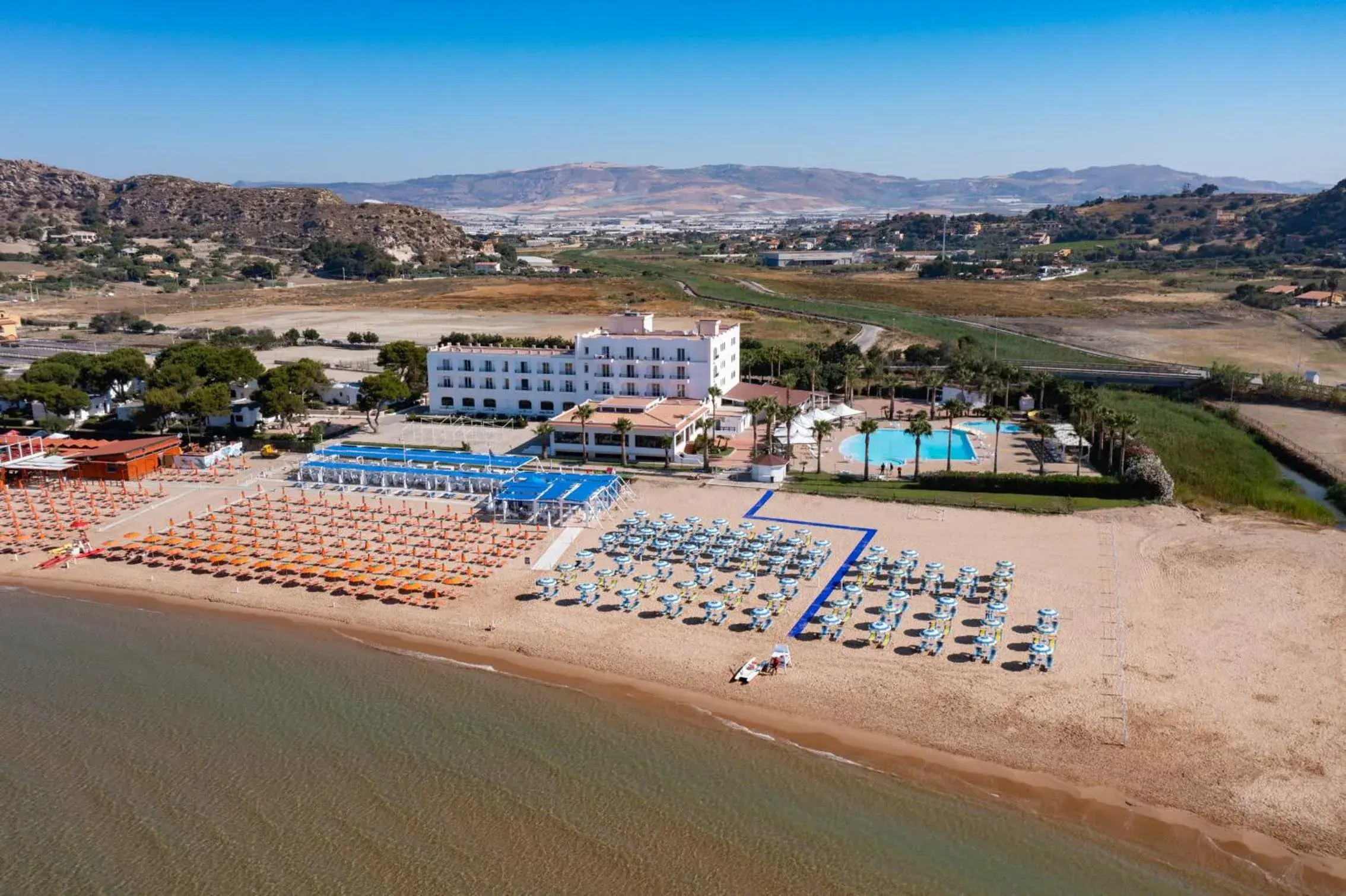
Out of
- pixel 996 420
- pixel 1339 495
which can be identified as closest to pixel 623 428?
pixel 996 420

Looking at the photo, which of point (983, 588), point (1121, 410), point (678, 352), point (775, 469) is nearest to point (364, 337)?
point (678, 352)

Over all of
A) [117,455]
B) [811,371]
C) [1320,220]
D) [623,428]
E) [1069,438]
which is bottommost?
[117,455]

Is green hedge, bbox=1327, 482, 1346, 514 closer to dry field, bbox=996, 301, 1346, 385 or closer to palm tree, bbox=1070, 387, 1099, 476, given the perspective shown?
palm tree, bbox=1070, 387, 1099, 476

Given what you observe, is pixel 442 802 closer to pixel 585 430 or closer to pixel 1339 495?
pixel 585 430

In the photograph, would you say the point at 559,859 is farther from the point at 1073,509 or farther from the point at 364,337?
the point at 364,337


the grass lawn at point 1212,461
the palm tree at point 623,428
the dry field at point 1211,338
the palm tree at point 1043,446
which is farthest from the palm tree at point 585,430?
the dry field at point 1211,338

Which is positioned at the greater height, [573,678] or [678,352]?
[678,352]

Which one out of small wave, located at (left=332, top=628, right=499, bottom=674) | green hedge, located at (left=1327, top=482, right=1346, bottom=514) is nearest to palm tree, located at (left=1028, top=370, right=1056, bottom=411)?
green hedge, located at (left=1327, top=482, right=1346, bottom=514)

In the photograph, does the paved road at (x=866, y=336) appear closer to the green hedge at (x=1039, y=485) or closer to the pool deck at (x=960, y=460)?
the pool deck at (x=960, y=460)
